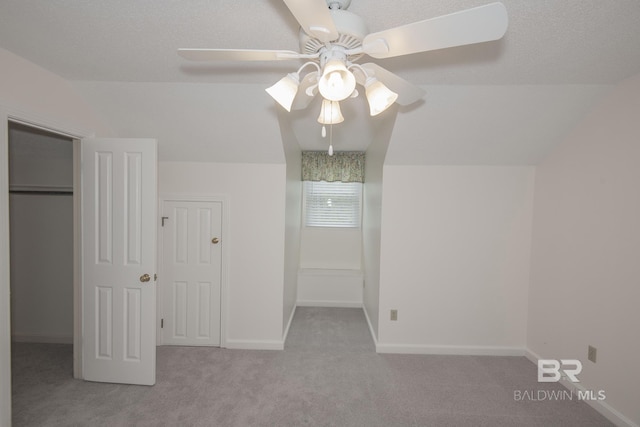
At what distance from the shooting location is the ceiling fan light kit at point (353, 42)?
0.80 metres

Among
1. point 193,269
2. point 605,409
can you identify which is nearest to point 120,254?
point 193,269

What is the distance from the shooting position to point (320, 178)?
13.0 feet

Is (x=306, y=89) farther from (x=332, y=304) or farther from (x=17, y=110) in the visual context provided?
(x=332, y=304)

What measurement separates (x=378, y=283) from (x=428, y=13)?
7.68 feet

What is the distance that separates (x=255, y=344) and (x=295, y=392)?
2.65 ft

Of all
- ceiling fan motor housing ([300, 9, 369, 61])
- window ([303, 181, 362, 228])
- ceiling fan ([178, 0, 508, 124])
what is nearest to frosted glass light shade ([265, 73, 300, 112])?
ceiling fan ([178, 0, 508, 124])

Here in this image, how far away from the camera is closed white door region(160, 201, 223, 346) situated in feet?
9.06

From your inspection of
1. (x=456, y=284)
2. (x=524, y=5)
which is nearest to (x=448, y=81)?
(x=524, y=5)

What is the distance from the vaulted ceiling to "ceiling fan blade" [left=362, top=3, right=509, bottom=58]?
1.45 feet

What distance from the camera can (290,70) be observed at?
181 centimetres

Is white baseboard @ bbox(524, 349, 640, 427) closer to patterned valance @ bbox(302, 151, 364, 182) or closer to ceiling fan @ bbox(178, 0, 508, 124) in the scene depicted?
ceiling fan @ bbox(178, 0, 508, 124)

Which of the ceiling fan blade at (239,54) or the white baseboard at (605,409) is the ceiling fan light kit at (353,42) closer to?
the ceiling fan blade at (239,54)

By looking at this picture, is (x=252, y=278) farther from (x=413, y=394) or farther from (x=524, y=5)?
(x=524, y=5)

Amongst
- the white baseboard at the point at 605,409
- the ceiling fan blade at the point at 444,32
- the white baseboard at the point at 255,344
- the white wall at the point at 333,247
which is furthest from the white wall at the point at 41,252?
the white baseboard at the point at 605,409
